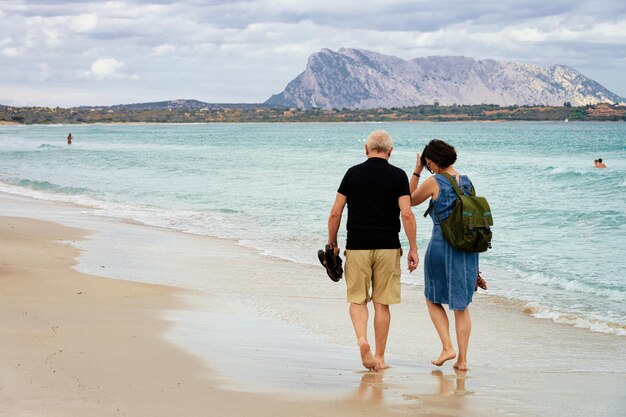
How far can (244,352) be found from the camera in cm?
646

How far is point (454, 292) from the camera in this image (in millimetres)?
6316

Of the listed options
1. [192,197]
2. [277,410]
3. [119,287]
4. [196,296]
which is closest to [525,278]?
[196,296]

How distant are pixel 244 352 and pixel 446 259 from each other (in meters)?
1.62

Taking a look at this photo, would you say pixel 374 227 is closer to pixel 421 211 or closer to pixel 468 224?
pixel 468 224

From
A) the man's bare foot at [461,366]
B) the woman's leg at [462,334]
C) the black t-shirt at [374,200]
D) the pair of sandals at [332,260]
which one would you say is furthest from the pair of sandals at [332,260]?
the man's bare foot at [461,366]

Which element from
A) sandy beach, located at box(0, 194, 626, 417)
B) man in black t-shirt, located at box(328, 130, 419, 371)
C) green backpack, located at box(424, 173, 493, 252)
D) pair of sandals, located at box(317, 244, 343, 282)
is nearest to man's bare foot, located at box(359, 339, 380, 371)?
→ man in black t-shirt, located at box(328, 130, 419, 371)

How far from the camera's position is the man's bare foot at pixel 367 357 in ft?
19.7

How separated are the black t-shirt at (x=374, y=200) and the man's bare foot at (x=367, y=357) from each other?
68cm

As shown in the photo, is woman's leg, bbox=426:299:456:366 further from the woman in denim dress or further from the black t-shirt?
the black t-shirt

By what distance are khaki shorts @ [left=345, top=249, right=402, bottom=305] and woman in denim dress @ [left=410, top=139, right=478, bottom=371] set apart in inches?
11.5

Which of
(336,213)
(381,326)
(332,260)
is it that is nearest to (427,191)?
(336,213)

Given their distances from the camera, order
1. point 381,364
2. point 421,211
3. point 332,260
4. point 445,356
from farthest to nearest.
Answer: point 421,211 < point 445,356 < point 332,260 < point 381,364

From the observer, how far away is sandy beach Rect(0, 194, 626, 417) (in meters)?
5.05

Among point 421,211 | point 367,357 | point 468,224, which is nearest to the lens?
point 367,357
